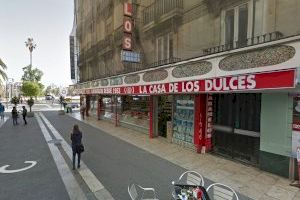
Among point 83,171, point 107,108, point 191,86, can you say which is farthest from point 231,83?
point 107,108

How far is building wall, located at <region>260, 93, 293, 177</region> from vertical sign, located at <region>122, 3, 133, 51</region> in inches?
366

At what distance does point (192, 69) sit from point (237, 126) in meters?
2.92

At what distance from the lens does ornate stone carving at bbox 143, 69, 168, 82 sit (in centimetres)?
1058

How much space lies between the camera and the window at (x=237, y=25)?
7.95 metres

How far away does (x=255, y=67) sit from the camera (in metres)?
6.36

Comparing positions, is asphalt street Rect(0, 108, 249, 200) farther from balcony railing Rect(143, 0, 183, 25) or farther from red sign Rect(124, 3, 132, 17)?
red sign Rect(124, 3, 132, 17)

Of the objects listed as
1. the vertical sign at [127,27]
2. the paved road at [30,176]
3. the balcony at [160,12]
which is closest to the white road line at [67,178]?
the paved road at [30,176]

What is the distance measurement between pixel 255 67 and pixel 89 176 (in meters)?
6.22

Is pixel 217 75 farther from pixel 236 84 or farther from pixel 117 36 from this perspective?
pixel 117 36

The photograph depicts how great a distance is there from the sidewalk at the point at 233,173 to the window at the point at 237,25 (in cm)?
451

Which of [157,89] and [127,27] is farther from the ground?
[127,27]

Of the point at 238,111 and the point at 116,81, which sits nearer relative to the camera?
the point at 238,111

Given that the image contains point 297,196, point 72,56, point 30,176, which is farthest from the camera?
point 72,56

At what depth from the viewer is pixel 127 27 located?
14156 millimetres
